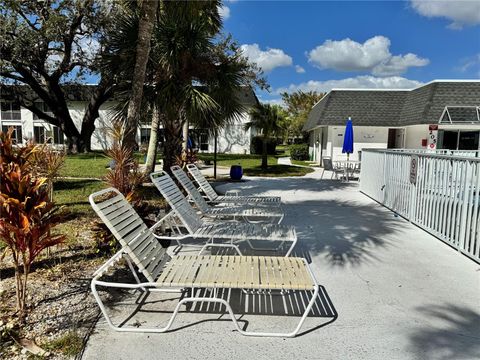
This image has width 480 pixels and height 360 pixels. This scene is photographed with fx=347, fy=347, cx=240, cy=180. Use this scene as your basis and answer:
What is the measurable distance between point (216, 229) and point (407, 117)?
19.6 m

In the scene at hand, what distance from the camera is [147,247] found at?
3.70 meters

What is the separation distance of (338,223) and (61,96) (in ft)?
84.9

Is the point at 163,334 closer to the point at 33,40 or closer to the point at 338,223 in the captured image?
the point at 338,223

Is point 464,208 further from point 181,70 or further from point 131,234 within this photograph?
point 181,70

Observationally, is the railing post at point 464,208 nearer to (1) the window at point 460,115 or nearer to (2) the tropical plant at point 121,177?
(2) the tropical plant at point 121,177

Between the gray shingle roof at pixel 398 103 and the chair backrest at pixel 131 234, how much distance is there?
19.0 metres

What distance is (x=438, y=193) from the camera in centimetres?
Result: 603

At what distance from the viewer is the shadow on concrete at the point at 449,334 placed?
2.83m

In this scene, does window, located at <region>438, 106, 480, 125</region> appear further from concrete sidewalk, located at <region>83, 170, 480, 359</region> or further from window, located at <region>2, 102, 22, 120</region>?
window, located at <region>2, 102, 22, 120</region>

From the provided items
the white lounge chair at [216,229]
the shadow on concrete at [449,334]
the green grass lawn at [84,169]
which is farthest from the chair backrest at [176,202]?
the green grass lawn at [84,169]

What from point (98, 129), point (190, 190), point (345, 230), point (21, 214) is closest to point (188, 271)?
point (21, 214)

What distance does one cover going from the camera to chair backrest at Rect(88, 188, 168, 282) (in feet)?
10.8

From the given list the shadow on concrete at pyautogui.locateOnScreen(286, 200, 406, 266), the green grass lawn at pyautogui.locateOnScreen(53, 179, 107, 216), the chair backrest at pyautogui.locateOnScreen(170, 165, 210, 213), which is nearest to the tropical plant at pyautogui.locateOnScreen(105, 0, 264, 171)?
the green grass lawn at pyautogui.locateOnScreen(53, 179, 107, 216)

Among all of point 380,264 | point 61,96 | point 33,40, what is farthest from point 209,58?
point 61,96
